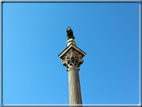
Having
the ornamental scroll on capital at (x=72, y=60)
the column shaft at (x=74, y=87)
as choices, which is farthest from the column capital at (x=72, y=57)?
the column shaft at (x=74, y=87)

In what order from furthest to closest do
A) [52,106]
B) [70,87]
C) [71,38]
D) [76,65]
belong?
1. [71,38]
2. [76,65]
3. [70,87]
4. [52,106]

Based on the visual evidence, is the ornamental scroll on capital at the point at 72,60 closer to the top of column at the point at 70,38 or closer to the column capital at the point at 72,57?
the column capital at the point at 72,57

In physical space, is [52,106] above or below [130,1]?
below

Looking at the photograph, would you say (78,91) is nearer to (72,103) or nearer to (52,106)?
(72,103)

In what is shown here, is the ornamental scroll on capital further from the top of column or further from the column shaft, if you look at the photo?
the top of column

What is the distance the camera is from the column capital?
17438 mm

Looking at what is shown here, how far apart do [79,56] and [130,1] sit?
21.6 feet

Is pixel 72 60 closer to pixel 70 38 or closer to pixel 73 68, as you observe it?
pixel 73 68

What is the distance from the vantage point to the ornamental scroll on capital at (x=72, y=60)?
17411 millimetres

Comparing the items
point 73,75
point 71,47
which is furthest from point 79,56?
point 73,75

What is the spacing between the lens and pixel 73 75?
54.7ft

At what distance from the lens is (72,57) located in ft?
58.0

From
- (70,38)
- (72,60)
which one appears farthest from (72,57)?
(70,38)

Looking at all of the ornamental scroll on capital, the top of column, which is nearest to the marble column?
the ornamental scroll on capital
